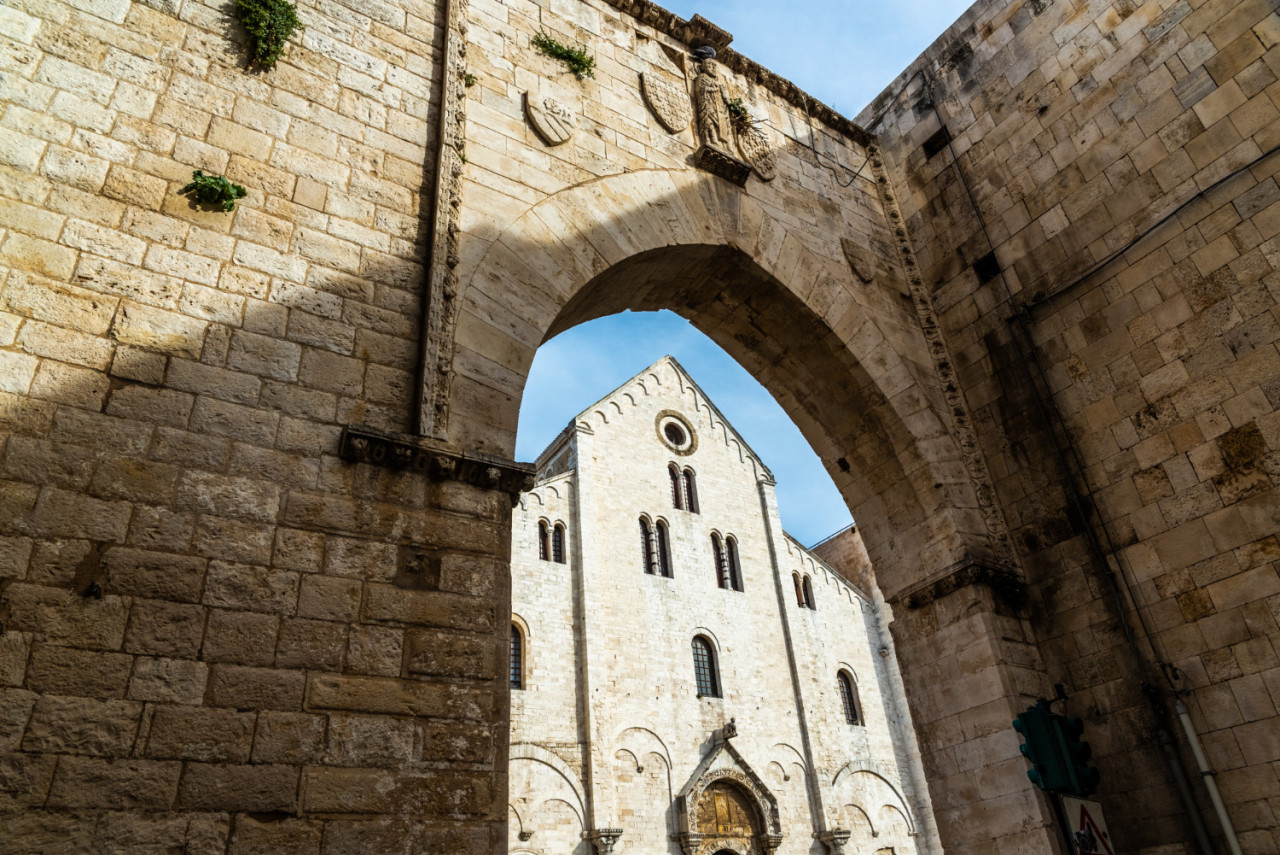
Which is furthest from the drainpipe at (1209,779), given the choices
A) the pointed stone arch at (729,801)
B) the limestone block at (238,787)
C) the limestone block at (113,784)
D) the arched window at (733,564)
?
the arched window at (733,564)

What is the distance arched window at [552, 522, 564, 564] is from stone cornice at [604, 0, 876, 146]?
1267cm

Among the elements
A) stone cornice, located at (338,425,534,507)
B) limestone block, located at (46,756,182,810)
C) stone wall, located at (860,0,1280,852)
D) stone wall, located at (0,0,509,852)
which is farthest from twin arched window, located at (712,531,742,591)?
limestone block, located at (46,756,182,810)

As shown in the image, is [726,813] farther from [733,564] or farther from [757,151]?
[757,151]

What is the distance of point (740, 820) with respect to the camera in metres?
Result: 18.5

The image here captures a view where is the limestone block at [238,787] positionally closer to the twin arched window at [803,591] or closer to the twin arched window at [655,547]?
the twin arched window at [655,547]

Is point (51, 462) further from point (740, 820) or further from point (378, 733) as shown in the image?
point (740, 820)

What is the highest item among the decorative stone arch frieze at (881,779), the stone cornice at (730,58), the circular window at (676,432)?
the circular window at (676,432)

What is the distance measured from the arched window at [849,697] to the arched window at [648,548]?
6154 mm

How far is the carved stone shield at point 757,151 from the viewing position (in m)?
7.83

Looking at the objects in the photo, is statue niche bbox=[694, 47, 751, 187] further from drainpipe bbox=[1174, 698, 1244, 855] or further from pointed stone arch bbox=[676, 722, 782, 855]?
pointed stone arch bbox=[676, 722, 782, 855]

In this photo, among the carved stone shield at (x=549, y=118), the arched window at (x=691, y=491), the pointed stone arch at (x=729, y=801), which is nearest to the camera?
the carved stone shield at (x=549, y=118)

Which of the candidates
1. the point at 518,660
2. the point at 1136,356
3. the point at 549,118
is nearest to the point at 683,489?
the point at 518,660

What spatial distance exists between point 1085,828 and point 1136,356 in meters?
3.69

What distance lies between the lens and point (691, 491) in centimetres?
2344
